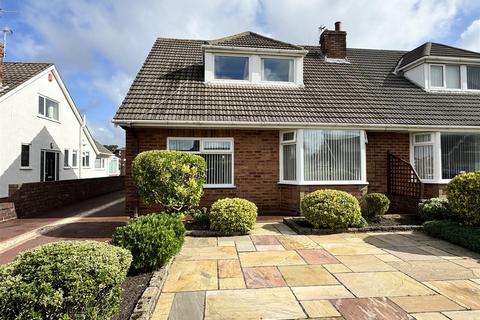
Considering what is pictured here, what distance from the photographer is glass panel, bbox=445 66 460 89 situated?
41.7 feet

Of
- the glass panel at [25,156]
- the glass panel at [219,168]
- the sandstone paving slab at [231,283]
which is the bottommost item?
the sandstone paving slab at [231,283]

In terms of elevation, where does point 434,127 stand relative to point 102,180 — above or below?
above

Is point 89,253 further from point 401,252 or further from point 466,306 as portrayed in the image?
point 401,252

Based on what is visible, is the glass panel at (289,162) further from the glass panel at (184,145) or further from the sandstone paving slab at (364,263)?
the sandstone paving slab at (364,263)

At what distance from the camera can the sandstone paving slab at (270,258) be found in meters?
5.40

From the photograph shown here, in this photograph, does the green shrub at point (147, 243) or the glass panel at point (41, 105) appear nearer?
the green shrub at point (147, 243)

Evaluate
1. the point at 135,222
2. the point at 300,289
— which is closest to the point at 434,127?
the point at 300,289

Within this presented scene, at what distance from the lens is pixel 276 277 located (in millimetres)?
4738

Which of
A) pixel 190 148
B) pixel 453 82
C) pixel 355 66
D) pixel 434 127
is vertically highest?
pixel 355 66

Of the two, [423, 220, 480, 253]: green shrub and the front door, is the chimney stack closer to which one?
[423, 220, 480, 253]: green shrub

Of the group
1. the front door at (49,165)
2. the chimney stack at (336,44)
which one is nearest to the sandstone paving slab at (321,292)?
the chimney stack at (336,44)

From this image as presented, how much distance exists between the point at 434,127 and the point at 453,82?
4002mm

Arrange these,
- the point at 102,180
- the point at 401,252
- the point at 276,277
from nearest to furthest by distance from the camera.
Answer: the point at 276,277 → the point at 401,252 → the point at 102,180

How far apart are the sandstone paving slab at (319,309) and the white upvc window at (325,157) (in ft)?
19.9
